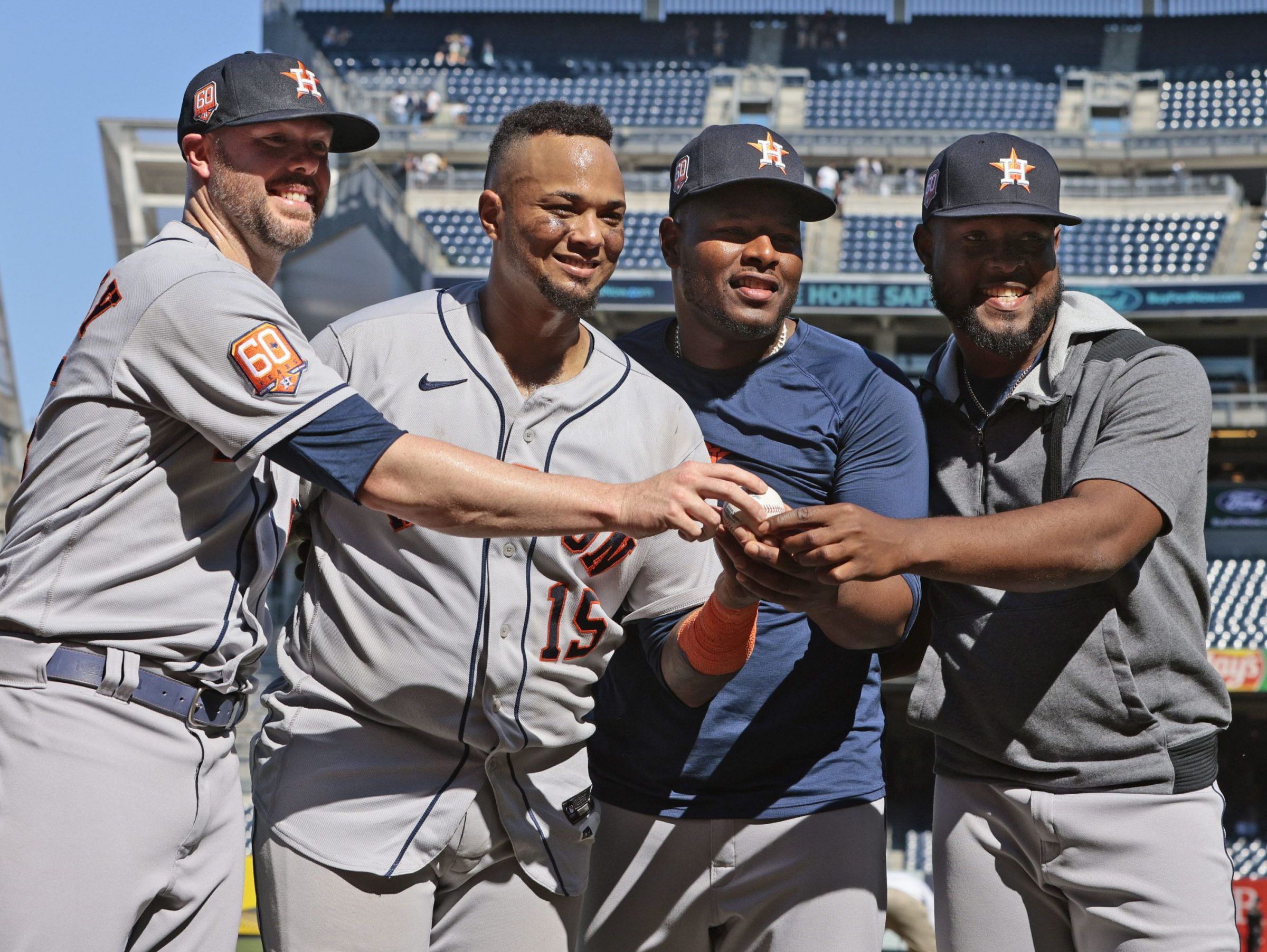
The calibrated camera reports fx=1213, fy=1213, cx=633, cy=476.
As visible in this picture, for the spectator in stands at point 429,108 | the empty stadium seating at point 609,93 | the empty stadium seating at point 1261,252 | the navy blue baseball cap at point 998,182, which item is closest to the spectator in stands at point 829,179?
the empty stadium seating at point 609,93

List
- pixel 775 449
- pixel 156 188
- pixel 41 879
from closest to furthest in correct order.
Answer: pixel 41 879 < pixel 775 449 < pixel 156 188

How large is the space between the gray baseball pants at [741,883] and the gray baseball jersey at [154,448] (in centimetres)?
110

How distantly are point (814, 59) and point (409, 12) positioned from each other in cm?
998

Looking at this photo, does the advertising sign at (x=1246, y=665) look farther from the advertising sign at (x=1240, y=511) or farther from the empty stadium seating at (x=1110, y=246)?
the empty stadium seating at (x=1110, y=246)

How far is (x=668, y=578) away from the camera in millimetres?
2742

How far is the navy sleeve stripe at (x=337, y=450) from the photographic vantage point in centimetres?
220

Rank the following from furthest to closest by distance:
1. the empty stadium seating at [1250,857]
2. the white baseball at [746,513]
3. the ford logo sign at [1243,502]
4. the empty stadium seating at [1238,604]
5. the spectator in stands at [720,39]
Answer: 1. the spectator in stands at [720,39]
2. the ford logo sign at [1243,502]
3. the empty stadium seating at [1238,604]
4. the empty stadium seating at [1250,857]
5. the white baseball at [746,513]

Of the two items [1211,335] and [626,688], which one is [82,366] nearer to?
[626,688]

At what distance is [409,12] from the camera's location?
2981 cm

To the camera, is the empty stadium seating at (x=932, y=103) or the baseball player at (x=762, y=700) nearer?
the baseball player at (x=762, y=700)

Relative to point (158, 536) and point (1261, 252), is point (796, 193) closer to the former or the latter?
point (158, 536)

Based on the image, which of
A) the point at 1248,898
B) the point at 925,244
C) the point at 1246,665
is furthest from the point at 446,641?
the point at 1246,665

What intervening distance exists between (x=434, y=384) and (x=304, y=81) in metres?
0.71

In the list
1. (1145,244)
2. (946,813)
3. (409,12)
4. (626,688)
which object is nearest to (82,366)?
(626,688)
